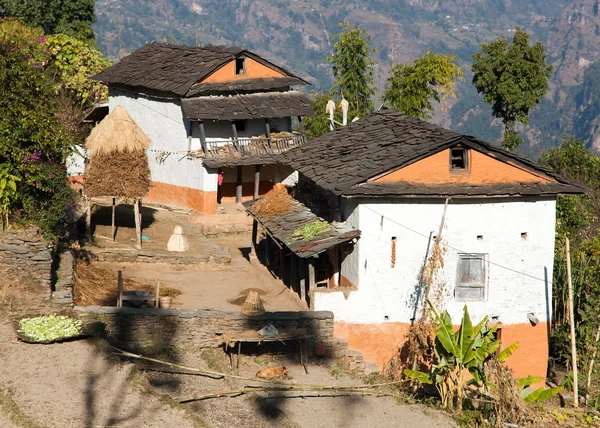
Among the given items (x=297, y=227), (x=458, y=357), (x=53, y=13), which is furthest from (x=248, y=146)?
(x=53, y=13)

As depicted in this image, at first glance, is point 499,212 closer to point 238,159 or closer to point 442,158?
point 442,158

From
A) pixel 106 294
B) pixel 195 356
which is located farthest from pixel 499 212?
pixel 106 294

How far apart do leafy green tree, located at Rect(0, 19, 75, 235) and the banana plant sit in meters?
8.95

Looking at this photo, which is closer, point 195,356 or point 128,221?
point 195,356

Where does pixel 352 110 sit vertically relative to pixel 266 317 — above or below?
above

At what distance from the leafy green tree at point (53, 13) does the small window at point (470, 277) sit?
38665mm

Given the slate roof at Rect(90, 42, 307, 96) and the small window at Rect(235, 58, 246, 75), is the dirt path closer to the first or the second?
the slate roof at Rect(90, 42, 307, 96)

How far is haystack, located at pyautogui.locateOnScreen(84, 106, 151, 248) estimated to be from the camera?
87.4 ft

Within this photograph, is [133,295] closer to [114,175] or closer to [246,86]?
[114,175]

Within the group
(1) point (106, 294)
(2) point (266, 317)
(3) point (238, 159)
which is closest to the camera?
(2) point (266, 317)

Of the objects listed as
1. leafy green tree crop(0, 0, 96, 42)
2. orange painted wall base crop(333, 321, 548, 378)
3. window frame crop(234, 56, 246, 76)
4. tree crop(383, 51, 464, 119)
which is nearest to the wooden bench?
orange painted wall base crop(333, 321, 548, 378)

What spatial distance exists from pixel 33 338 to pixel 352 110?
101 feet

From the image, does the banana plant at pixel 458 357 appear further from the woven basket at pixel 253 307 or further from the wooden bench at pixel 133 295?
the wooden bench at pixel 133 295

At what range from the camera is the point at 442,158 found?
22266 millimetres
